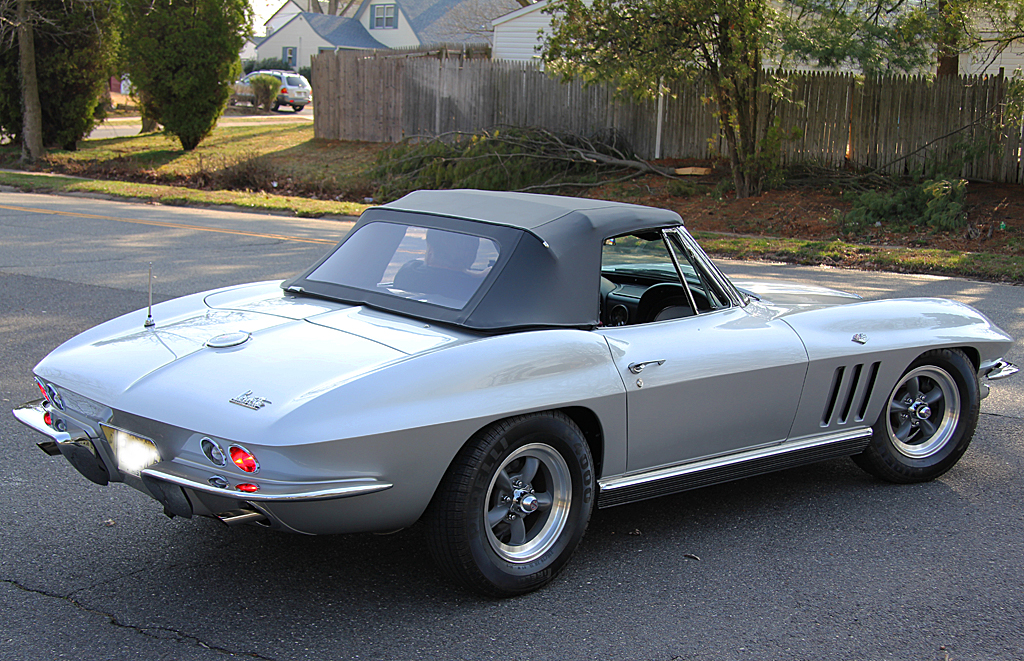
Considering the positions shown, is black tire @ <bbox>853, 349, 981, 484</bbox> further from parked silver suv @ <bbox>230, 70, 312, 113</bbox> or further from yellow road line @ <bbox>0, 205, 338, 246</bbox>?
parked silver suv @ <bbox>230, 70, 312, 113</bbox>

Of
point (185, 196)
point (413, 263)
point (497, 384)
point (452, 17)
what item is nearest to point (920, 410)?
point (497, 384)

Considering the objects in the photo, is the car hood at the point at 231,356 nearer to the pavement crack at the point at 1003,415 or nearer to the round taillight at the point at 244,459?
the round taillight at the point at 244,459

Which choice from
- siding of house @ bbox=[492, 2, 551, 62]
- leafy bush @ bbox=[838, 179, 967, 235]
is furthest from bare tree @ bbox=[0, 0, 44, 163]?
leafy bush @ bbox=[838, 179, 967, 235]

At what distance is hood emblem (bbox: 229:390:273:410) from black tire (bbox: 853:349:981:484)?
290 cm

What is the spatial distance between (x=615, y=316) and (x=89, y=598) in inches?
101

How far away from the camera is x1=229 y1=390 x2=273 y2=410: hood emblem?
117 inches

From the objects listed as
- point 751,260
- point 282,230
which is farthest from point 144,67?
point 751,260

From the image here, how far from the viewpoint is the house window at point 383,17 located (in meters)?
58.9

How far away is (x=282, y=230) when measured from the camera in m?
13.8

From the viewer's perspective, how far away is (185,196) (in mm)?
17953

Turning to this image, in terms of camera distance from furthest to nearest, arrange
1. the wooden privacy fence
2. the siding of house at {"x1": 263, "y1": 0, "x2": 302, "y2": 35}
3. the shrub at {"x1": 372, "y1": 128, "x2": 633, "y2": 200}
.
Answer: the siding of house at {"x1": 263, "y1": 0, "x2": 302, "y2": 35} → the shrub at {"x1": 372, "y1": 128, "x2": 633, "y2": 200} → the wooden privacy fence

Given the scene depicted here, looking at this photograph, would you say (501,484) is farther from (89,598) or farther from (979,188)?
(979,188)

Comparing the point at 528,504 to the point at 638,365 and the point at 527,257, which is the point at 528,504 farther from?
the point at 527,257

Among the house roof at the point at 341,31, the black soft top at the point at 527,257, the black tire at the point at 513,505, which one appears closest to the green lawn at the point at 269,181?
the black soft top at the point at 527,257
